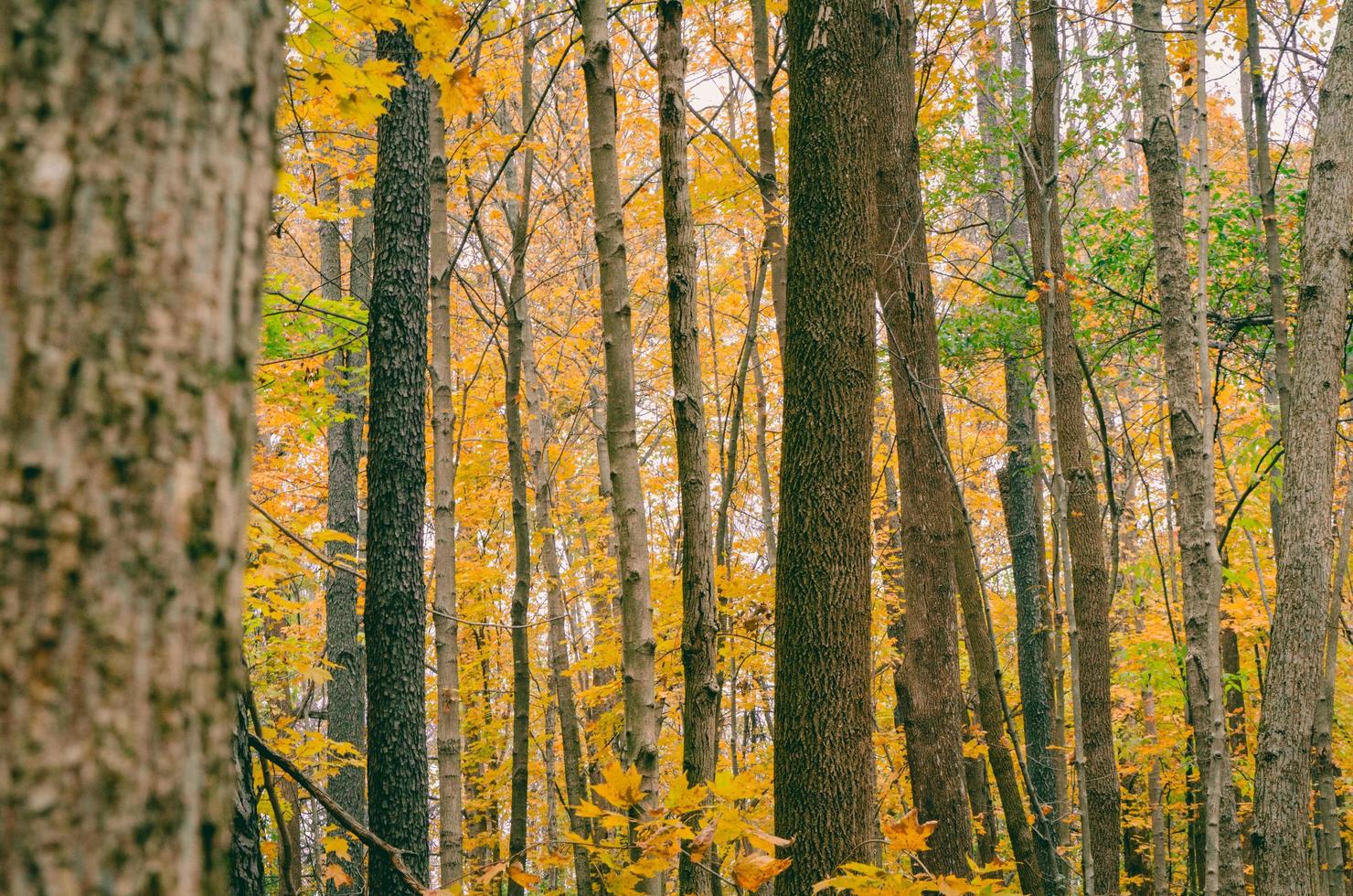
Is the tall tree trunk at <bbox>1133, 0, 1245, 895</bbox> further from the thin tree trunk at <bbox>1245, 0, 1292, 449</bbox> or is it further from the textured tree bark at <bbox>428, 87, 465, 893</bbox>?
the textured tree bark at <bbox>428, 87, 465, 893</bbox>

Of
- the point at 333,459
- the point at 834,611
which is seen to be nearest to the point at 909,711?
the point at 834,611

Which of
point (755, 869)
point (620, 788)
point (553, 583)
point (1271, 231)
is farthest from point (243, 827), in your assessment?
point (553, 583)

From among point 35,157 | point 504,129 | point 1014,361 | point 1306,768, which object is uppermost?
point 504,129

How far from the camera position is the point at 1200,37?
443 cm

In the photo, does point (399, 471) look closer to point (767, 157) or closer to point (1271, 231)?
point (767, 157)

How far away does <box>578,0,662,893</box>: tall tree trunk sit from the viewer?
166 inches

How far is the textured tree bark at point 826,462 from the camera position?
310 cm

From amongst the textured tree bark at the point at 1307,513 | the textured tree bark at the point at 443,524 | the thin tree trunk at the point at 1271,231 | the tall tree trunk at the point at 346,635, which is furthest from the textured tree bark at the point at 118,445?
the tall tree trunk at the point at 346,635

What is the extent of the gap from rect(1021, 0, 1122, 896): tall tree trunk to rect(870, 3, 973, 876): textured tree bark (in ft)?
2.94

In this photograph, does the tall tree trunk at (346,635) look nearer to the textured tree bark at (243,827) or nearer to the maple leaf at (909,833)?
the textured tree bark at (243,827)

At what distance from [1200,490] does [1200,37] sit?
2.30 meters

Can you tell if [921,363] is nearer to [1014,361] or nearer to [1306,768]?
[1306,768]

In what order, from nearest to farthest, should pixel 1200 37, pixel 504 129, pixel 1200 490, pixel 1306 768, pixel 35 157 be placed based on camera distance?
pixel 35 157, pixel 1306 768, pixel 1200 37, pixel 1200 490, pixel 504 129

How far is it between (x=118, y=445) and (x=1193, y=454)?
5.34 metres
